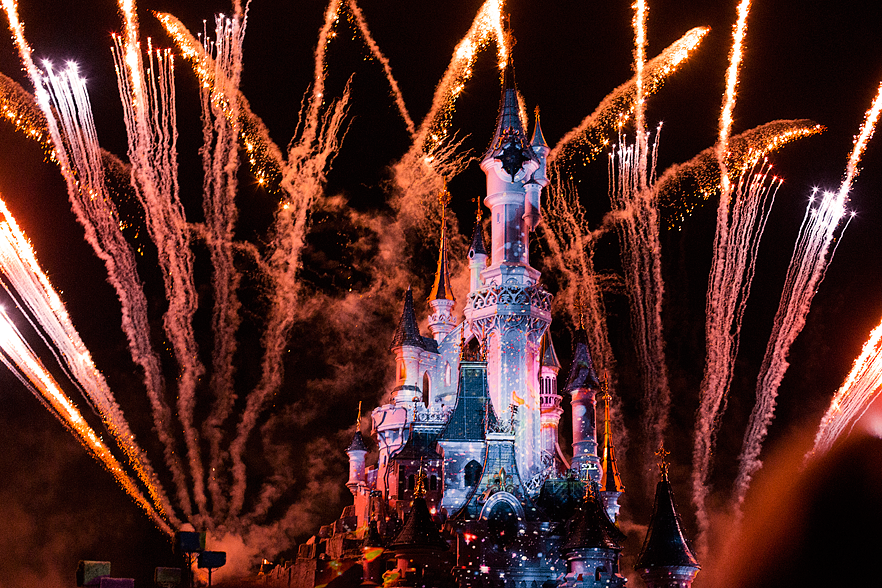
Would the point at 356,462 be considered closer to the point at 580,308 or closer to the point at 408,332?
the point at 408,332

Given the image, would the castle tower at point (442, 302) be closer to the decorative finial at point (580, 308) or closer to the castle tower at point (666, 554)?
the decorative finial at point (580, 308)

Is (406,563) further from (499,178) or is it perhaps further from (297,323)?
(297,323)

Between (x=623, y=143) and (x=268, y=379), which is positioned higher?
(x=623, y=143)

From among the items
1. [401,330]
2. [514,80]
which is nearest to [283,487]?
[401,330]

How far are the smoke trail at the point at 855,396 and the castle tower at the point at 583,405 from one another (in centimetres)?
1463

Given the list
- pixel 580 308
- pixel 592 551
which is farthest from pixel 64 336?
pixel 580 308

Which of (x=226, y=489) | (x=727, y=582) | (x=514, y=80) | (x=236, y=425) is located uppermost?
(x=514, y=80)

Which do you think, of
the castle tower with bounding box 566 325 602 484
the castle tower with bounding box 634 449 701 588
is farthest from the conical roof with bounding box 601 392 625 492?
the castle tower with bounding box 634 449 701 588

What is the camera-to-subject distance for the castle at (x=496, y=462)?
170ft

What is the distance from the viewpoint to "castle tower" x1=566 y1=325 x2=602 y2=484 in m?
62.6

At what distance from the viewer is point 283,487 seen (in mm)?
83500

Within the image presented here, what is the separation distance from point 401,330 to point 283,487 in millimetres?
20560

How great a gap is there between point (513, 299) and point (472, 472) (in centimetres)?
1034

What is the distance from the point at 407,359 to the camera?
70438 mm
